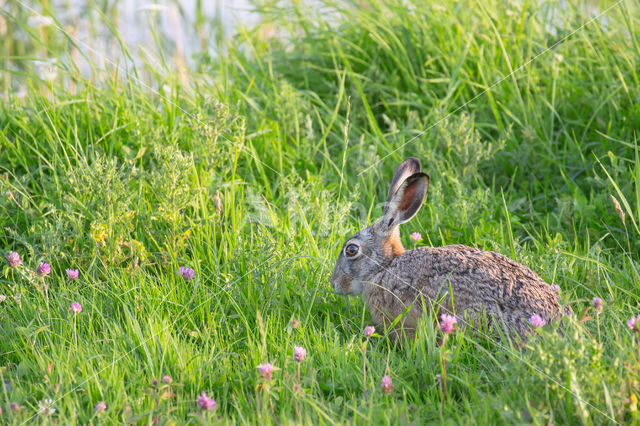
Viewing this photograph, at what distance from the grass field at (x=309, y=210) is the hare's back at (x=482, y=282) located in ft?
0.67

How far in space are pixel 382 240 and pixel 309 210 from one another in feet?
2.29

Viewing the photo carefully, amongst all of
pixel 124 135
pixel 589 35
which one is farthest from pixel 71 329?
pixel 589 35

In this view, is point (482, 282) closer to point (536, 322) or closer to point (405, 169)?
point (536, 322)

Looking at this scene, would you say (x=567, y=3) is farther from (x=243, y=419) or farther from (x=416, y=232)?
(x=243, y=419)

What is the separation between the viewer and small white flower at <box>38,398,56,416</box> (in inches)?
117

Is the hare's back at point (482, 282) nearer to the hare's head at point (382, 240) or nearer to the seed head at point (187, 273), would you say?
the hare's head at point (382, 240)

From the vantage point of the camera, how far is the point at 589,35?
21.0 ft

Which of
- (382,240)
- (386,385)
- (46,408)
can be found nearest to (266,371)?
(386,385)

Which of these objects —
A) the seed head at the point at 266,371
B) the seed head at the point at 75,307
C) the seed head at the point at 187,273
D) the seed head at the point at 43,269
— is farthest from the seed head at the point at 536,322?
the seed head at the point at 43,269

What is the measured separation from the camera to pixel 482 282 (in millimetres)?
3758

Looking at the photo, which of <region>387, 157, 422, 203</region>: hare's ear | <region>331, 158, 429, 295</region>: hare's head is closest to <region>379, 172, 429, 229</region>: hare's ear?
<region>331, 158, 429, 295</region>: hare's head

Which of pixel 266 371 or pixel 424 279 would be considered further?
pixel 424 279

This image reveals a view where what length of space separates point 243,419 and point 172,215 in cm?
193

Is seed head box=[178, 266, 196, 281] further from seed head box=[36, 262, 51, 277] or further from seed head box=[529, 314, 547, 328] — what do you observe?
seed head box=[529, 314, 547, 328]
